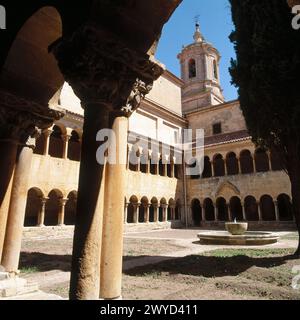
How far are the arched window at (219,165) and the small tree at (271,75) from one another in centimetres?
1529

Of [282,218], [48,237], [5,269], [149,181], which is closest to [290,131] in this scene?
[5,269]

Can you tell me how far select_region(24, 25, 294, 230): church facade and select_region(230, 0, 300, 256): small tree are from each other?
1177cm

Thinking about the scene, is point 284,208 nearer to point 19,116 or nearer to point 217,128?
point 217,128

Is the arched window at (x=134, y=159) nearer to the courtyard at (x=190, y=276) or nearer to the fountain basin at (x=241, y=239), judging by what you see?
the fountain basin at (x=241, y=239)

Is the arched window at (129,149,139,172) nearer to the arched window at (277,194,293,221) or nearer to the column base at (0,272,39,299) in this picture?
the arched window at (277,194,293,221)

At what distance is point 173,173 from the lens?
25484 millimetres

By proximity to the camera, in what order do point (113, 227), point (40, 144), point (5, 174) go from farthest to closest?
point (40, 144) < point (5, 174) < point (113, 227)

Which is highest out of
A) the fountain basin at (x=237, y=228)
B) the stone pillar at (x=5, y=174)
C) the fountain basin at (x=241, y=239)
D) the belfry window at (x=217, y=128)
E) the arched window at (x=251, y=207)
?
the belfry window at (x=217, y=128)

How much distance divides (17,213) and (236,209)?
23370mm

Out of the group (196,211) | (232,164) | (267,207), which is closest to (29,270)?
(196,211)

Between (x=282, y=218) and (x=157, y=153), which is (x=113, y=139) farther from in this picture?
(x=282, y=218)

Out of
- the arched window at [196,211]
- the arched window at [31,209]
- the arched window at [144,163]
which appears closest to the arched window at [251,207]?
the arched window at [196,211]

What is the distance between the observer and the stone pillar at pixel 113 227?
2878mm

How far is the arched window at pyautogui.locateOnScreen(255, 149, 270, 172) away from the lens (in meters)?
23.0
